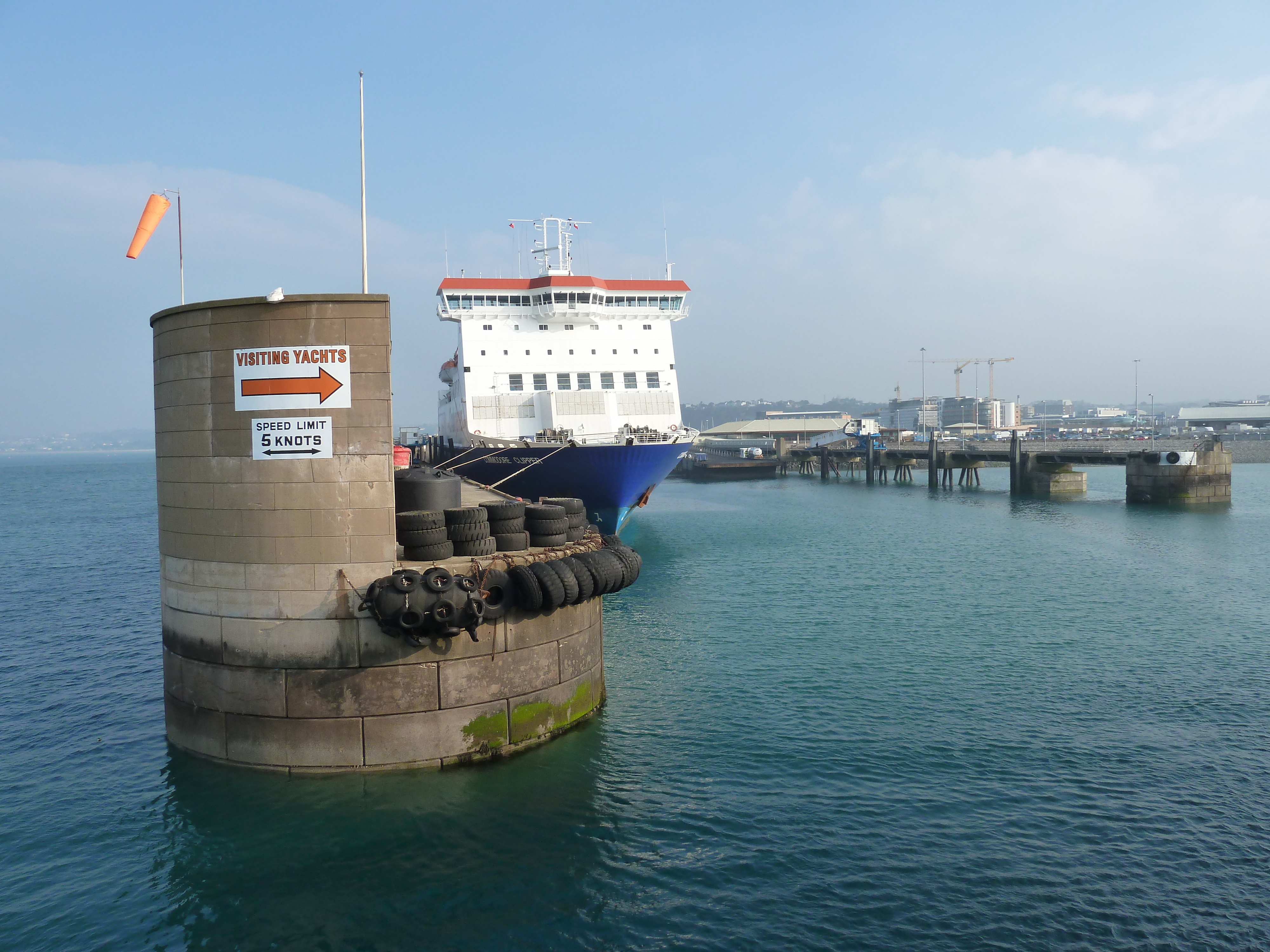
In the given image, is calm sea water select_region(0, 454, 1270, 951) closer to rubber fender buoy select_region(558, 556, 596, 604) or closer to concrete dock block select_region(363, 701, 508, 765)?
concrete dock block select_region(363, 701, 508, 765)

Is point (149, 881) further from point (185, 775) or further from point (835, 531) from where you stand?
point (835, 531)

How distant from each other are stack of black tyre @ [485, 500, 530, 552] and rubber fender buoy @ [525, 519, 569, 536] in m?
0.53

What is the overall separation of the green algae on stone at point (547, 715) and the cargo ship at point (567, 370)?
76.3 ft

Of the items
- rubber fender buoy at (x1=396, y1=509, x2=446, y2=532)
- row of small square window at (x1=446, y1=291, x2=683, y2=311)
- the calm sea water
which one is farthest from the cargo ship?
rubber fender buoy at (x1=396, y1=509, x2=446, y2=532)

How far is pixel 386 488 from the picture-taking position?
37.0 ft

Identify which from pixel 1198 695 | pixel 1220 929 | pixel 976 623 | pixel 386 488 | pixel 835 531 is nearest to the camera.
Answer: pixel 1220 929

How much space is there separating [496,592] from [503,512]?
1.78 metres

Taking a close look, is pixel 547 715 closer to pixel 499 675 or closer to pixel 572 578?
pixel 499 675

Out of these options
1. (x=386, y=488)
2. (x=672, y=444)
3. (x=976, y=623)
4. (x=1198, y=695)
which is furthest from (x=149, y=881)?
(x=672, y=444)

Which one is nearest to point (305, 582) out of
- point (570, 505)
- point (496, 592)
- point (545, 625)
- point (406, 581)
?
point (406, 581)

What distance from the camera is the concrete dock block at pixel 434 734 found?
11.0m

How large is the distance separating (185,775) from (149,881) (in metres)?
2.31

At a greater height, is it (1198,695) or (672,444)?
(672,444)

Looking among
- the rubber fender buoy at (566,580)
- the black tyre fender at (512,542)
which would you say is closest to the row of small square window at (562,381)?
the black tyre fender at (512,542)
